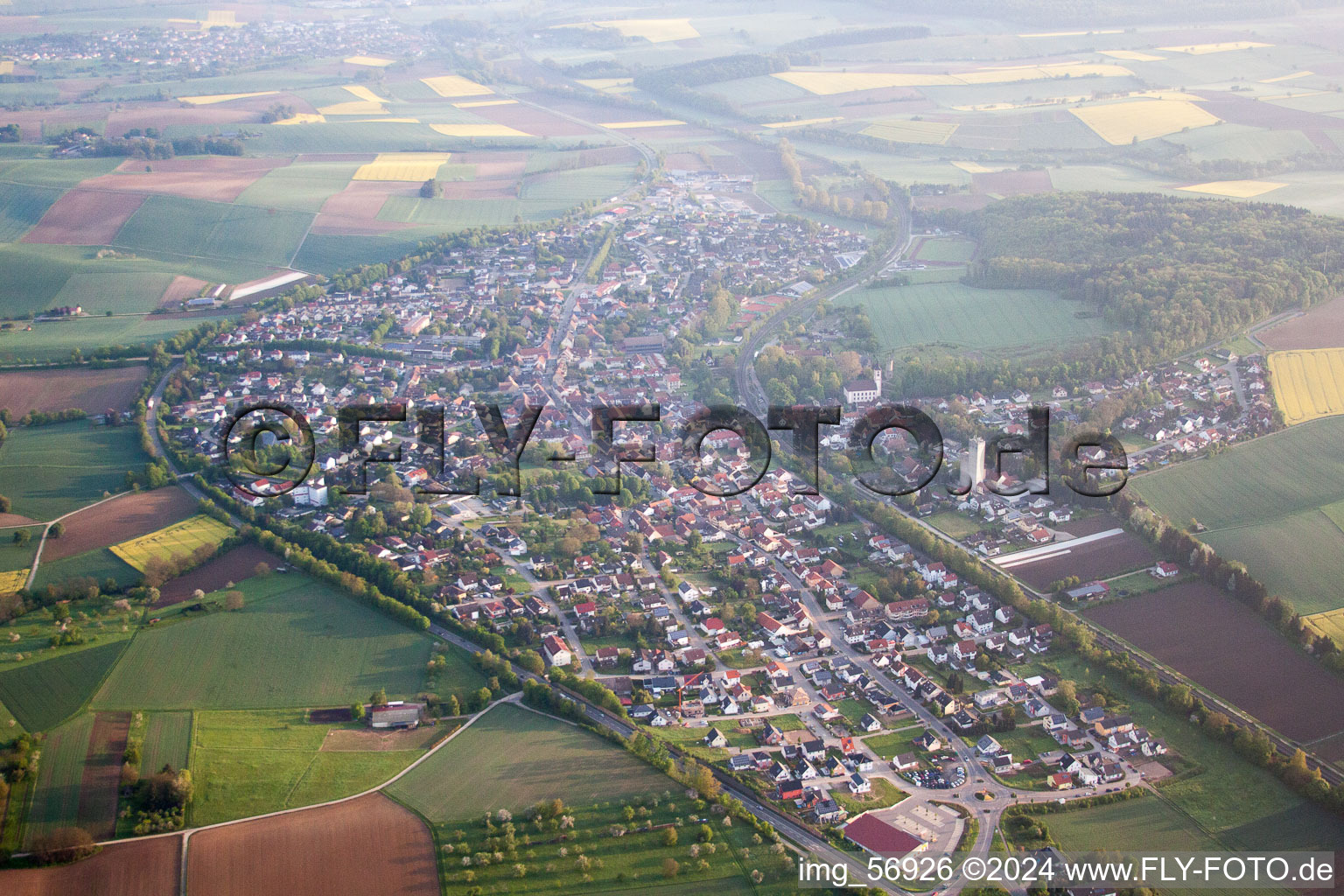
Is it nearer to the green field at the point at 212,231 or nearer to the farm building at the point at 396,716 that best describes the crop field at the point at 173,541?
the farm building at the point at 396,716

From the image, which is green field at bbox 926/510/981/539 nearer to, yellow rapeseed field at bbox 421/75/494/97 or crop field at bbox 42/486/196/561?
crop field at bbox 42/486/196/561

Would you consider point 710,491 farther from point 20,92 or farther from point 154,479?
point 20,92

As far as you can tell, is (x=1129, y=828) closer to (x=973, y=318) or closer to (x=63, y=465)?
(x=973, y=318)

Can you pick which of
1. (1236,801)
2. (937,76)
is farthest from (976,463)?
(937,76)

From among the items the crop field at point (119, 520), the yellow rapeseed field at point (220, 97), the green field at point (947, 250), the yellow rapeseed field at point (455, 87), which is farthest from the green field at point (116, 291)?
the yellow rapeseed field at point (455, 87)

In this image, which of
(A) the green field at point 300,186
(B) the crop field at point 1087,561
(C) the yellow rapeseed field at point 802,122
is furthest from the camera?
(C) the yellow rapeseed field at point 802,122

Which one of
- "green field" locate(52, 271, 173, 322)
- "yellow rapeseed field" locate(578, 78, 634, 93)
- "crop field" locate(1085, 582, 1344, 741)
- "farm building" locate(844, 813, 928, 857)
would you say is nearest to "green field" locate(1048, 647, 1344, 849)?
"crop field" locate(1085, 582, 1344, 741)
